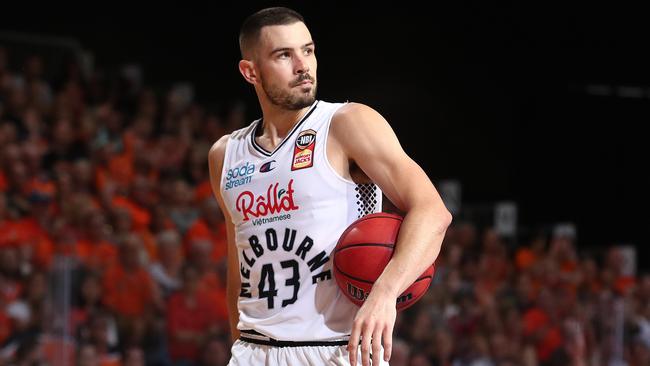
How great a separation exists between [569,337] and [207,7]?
6543mm

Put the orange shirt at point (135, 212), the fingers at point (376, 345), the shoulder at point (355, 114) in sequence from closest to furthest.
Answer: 1. the fingers at point (376, 345)
2. the shoulder at point (355, 114)
3. the orange shirt at point (135, 212)

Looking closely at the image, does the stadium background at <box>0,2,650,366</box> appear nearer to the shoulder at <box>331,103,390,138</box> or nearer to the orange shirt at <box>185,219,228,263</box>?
the orange shirt at <box>185,219,228,263</box>

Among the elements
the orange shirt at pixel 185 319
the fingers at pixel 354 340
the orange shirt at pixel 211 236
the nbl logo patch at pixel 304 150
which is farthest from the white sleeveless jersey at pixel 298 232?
the orange shirt at pixel 211 236

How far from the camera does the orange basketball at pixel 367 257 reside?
11.4ft

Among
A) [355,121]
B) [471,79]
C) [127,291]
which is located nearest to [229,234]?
[355,121]

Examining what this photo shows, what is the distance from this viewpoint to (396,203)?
362 cm

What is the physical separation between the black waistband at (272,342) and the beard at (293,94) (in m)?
0.86

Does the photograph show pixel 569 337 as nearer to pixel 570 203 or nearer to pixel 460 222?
pixel 460 222

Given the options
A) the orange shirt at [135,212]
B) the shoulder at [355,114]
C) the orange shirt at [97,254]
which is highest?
the shoulder at [355,114]

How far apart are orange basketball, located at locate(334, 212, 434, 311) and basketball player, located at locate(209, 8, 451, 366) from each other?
0.10 m

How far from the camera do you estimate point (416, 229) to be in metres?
3.39

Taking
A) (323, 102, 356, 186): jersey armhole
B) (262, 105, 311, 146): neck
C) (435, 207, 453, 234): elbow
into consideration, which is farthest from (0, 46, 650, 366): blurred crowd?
(435, 207, 453, 234): elbow

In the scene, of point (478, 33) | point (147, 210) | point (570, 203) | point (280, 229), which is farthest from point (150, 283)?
point (570, 203)

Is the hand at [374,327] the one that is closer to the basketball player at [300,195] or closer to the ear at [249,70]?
the basketball player at [300,195]
